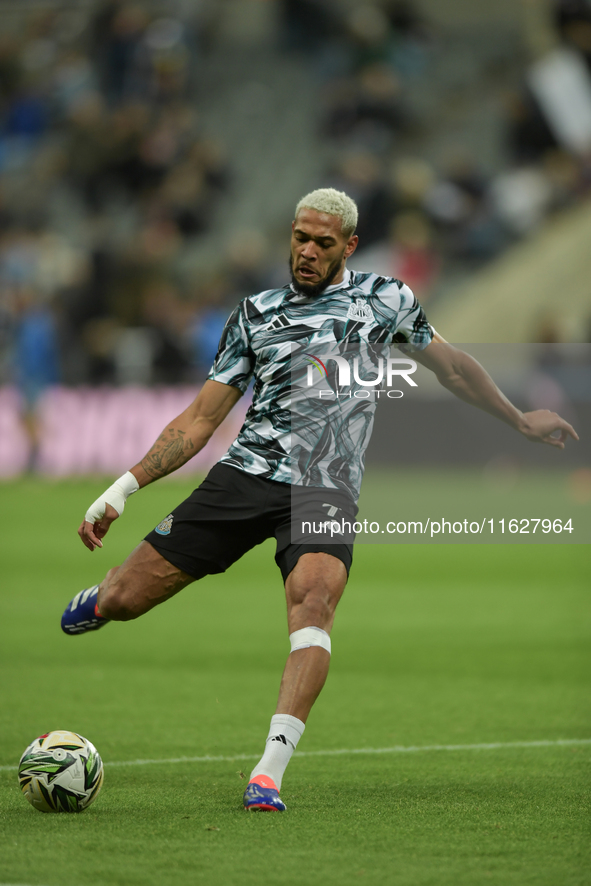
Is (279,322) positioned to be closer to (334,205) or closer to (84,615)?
(334,205)

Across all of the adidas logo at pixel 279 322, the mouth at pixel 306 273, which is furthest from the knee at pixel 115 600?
the mouth at pixel 306 273

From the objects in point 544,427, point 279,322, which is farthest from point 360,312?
point 544,427

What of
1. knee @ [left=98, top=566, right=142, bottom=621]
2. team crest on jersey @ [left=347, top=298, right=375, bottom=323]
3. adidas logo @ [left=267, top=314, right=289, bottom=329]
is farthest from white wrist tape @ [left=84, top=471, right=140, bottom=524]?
team crest on jersey @ [left=347, top=298, right=375, bottom=323]

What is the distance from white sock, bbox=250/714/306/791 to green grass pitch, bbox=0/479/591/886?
175 mm

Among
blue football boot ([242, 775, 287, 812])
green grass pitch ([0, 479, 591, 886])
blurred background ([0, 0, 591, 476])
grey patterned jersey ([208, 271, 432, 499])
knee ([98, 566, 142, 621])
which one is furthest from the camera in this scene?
blurred background ([0, 0, 591, 476])

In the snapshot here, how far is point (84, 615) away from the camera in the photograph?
6211 millimetres

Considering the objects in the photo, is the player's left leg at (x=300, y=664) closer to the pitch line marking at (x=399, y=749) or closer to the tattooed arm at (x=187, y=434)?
the tattooed arm at (x=187, y=434)

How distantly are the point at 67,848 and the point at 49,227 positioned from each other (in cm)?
2333

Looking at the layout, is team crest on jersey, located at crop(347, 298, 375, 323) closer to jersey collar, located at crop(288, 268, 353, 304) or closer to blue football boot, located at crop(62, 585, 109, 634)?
jersey collar, located at crop(288, 268, 353, 304)

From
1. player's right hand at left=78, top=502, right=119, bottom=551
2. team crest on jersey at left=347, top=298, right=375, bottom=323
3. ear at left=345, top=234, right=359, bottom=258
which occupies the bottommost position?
player's right hand at left=78, top=502, right=119, bottom=551

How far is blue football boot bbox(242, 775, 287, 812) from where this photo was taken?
197 inches

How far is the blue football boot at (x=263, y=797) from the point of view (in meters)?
5.00

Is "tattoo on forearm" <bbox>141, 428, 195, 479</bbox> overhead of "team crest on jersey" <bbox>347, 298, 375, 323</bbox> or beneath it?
beneath

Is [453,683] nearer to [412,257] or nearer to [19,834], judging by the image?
[19,834]
